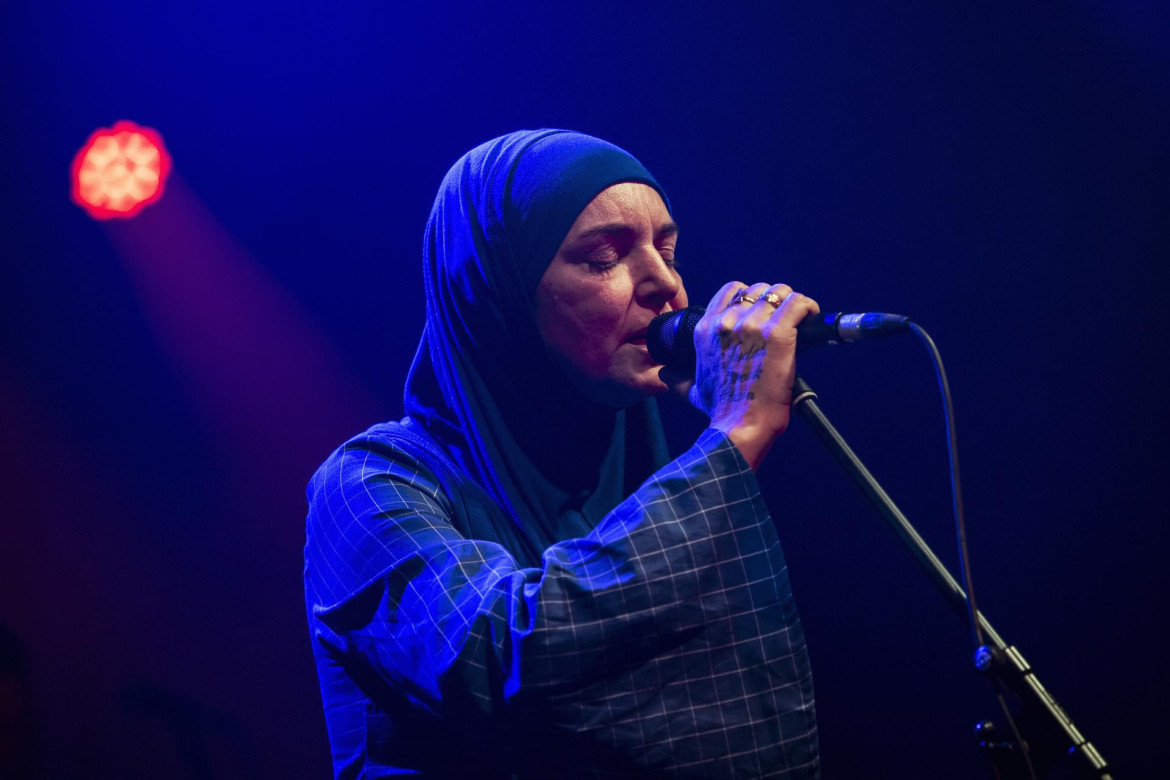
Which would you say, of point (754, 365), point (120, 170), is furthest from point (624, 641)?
point (120, 170)

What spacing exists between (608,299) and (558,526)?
396 millimetres

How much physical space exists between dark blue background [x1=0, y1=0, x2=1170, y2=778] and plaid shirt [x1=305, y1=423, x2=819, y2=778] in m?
1.17

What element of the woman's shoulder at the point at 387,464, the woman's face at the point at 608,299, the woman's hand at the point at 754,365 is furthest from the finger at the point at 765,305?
the woman's shoulder at the point at 387,464

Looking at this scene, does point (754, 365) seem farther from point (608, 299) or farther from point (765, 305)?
point (608, 299)

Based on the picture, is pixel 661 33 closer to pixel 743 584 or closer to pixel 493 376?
pixel 493 376

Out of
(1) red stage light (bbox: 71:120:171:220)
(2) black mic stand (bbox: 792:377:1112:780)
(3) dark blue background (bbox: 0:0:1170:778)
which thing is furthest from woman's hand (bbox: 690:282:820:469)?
(1) red stage light (bbox: 71:120:171:220)

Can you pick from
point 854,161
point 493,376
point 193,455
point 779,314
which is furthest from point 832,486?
point 193,455

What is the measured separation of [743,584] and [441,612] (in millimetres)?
372

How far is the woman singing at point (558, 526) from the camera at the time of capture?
1.03 m

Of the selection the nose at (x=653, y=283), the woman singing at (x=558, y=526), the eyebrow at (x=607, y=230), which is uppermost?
the eyebrow at (x=607, y=230)

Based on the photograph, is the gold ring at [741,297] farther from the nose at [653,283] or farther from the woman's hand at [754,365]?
the nose at [653,283]

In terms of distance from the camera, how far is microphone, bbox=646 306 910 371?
97 cm

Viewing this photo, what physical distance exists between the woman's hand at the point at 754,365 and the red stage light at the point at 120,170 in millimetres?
1734

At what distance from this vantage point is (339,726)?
4.35 feet
